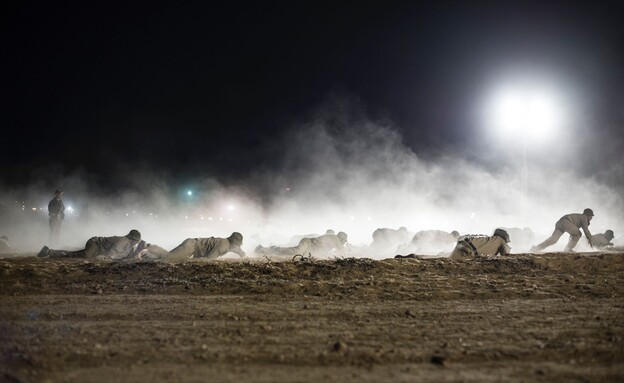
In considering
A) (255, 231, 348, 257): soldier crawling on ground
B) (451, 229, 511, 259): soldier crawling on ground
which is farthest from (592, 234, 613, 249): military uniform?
(255, 231, 348, 257): soldier crawling on ground

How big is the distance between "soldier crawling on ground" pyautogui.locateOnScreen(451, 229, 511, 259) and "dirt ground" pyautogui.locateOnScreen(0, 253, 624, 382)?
2.24 meters

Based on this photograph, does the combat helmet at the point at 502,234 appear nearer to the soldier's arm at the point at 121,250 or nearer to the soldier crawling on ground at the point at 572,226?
the soldier crawling on ground at the point at 572,226

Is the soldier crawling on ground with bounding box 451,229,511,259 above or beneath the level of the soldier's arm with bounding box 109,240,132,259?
above

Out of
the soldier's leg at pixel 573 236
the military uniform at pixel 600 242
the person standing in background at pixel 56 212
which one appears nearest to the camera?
the soldier's leg at pixel 573 236

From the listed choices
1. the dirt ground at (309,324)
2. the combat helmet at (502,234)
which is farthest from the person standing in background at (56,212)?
the combat helmet at (502,234)

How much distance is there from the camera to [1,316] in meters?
4.06

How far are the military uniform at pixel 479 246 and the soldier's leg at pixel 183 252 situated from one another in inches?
293

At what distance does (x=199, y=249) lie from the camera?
1058 centimetres

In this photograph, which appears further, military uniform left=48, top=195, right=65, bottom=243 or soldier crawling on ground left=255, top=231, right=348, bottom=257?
military uniform left=48, top=195, right=65, bottom=243

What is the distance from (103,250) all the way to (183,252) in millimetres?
2440

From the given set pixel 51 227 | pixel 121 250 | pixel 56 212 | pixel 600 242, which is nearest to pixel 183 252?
pixel 121 250

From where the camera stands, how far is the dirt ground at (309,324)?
273cm

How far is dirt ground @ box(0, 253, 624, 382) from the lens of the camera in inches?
108

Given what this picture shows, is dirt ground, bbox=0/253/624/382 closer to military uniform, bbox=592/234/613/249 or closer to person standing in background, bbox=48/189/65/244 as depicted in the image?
military uniform, bbox=592/234/613/249
